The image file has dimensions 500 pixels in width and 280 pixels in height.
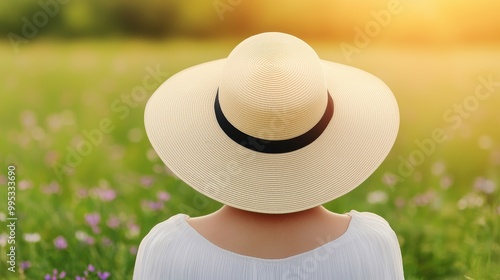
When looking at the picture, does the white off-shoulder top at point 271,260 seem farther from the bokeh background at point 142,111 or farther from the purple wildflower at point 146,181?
the purple wildflower at point 146,181

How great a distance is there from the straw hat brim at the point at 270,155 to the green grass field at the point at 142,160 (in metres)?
1.25

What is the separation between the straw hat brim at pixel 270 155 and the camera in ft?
5.07

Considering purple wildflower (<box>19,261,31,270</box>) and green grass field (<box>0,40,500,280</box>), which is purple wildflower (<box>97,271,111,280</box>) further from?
purple wildflower (<box>19,261,31,270</box>)

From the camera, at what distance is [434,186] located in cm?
338

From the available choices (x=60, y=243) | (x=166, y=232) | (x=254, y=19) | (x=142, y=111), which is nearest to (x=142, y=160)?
(x=142, y=111)

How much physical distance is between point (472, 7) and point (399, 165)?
4.20 ft

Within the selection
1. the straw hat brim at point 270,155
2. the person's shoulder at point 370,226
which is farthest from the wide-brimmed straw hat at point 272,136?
the person's shoulder at point 370,226

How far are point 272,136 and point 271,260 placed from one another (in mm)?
266

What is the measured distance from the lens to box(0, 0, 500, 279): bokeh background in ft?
9.87

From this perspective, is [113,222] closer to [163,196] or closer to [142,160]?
[163,196]

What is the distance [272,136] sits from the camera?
157cm

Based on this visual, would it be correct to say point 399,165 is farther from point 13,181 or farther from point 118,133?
point 13,181

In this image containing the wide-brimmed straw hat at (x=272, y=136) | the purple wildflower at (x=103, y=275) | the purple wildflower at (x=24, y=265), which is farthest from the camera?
the purple wildflower at (x=24, y=265)

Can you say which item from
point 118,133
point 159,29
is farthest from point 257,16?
point 118,133
